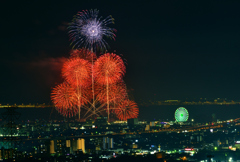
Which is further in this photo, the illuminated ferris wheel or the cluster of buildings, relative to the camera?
the illuminated ferris wheel

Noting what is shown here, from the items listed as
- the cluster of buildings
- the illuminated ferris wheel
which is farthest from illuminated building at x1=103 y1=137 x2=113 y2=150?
the illuminated ferris wheel

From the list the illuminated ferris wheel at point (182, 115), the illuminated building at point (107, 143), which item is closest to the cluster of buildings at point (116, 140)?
the illuminated building at point (107, 143)

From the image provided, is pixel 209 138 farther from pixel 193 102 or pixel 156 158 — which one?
pixel 193 102

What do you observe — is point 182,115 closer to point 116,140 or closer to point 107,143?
point 116,140

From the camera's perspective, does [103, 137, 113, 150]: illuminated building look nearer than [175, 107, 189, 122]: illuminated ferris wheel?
Yes

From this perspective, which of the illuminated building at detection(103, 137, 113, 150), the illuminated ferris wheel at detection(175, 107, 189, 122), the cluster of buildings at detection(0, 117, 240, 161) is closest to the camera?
the cluster of buildings at detection(0, 117, 240, 161)

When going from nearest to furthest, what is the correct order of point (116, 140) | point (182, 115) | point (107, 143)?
1. point (107, 143)
2. point (116, 140)
3. point (182, 115)

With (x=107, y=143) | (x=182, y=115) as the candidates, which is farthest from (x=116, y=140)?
(x=182, y=115)

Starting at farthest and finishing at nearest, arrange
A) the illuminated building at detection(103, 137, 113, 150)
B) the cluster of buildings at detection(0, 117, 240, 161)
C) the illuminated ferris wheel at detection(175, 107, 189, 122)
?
the illuminated ferris wheel at detection(175, 107, 189, 122)
the illuminated building at detection(103, 137, 113, 150)
the cluster of buildings at detection(0, 117, 240, 161)

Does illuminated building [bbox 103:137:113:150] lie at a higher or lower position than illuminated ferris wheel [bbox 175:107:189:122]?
lower

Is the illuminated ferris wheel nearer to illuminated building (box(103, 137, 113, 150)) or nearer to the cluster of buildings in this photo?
the cluster of buildings

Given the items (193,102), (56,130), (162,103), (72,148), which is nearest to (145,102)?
(162,103)
